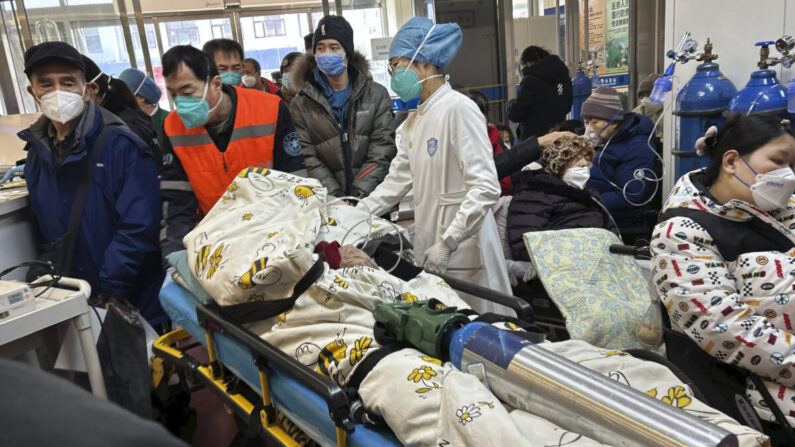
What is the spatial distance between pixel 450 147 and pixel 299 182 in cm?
66

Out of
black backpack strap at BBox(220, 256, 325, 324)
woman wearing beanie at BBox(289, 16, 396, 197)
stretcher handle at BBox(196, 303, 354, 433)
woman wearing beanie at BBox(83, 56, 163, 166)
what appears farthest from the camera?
woman wearing beanie at BBox(83, 56, 163, 166)

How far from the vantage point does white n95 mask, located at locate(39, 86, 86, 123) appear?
7.79 ft

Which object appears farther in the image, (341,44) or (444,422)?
(341,44)

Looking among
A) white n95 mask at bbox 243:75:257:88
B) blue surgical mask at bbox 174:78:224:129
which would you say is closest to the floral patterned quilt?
blue surgical mask at bbox 174:78:224:129

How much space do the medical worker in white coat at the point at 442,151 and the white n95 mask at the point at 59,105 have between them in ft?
4.30

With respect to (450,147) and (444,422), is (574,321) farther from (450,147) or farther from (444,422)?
(444,422)

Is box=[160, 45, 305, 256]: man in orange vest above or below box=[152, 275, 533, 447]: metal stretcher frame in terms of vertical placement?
above

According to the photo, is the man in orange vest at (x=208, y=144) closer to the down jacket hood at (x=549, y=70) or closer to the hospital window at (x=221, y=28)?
the down jacket hood at (x=549, y=70)

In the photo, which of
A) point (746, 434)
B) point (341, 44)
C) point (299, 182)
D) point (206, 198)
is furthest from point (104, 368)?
point (746, 434)

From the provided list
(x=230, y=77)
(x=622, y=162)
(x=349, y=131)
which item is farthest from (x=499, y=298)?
(x=230, y=77)

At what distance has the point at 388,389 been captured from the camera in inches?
54.6

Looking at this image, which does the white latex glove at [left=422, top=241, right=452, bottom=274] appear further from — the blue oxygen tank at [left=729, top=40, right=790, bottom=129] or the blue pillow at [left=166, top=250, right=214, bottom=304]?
the blue oxygen tank at [left=729, top=40, right=790, bottom=129]

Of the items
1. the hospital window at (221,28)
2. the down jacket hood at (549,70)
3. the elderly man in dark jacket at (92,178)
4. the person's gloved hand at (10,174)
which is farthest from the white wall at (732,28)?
the hospital window at (221,28)

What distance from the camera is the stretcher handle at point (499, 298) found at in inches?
70.4
